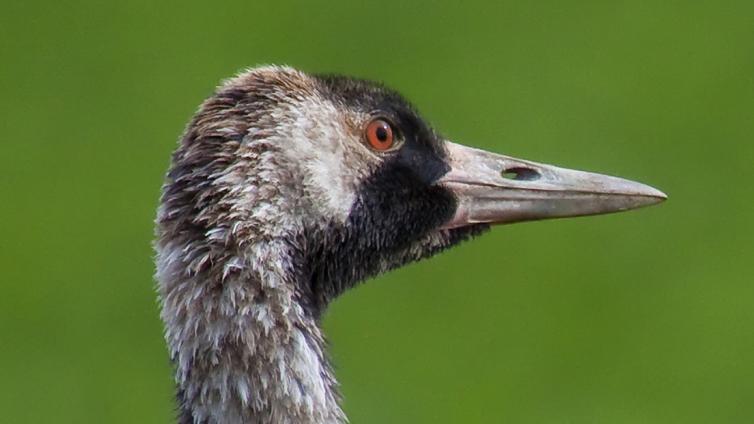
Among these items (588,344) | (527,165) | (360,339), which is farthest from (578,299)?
(527,165)

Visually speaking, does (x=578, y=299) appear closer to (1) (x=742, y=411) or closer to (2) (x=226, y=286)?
(1) (x=742, y=411)

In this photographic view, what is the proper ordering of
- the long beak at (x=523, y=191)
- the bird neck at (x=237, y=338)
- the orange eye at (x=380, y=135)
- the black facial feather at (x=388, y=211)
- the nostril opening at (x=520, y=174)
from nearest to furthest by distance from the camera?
the bird neck at (x=237, y=338) < the black facial feather at (x=388, y=211) < the orange eye at (x=380, y=135) < the long beak at (x=523, y=191) < the nostril opening at (x=520, y=174)

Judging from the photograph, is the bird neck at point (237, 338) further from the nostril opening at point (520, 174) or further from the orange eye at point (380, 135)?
the nostril opening at point (520, 174)

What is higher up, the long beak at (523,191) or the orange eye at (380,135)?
the orange eye at (380,135)

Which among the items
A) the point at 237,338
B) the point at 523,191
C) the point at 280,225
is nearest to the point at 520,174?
the point at 523,191

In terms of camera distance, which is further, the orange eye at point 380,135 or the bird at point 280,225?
the orange eye at point 380,135

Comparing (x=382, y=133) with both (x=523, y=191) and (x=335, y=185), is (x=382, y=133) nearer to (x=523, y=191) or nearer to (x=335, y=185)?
(x=335, y=185)

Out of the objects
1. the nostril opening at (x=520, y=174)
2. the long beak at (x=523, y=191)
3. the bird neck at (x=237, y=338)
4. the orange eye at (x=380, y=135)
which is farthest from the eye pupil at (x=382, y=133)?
the bird neck at (x=237, y=338)

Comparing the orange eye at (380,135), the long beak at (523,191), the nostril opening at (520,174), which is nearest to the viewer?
the orange eye at (380,135)
